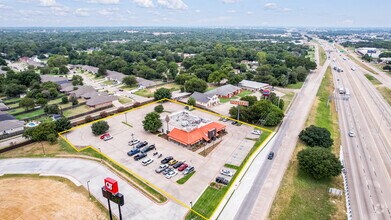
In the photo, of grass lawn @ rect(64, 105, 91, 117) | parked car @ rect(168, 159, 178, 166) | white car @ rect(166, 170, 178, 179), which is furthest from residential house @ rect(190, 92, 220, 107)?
white car @ rect(166, 170, 178, 179)

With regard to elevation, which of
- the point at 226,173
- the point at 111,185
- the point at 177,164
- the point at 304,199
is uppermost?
the point at 111,185

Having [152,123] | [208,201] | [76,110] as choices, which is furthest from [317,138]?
[76,110]

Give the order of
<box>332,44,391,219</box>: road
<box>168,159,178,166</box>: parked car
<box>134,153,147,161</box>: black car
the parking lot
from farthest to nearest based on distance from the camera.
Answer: <box>134,153,147,161</box>: black car, <box>168,159,178,166</box>: parked car, the parking lot, <box>332,44,391,219</box>: road

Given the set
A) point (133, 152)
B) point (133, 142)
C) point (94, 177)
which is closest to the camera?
point (94, 177)

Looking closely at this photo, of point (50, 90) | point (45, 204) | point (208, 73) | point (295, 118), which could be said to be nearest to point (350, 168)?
point (295, 118)

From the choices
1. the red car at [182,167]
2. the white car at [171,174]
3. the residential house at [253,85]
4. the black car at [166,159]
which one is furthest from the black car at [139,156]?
the residential house at [253,85]

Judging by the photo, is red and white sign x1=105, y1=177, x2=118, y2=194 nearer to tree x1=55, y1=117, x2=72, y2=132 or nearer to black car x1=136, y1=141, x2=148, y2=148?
black car x1=136, y1=141, x2=148, y2=148

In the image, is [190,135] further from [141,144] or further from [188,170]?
[188,170]
